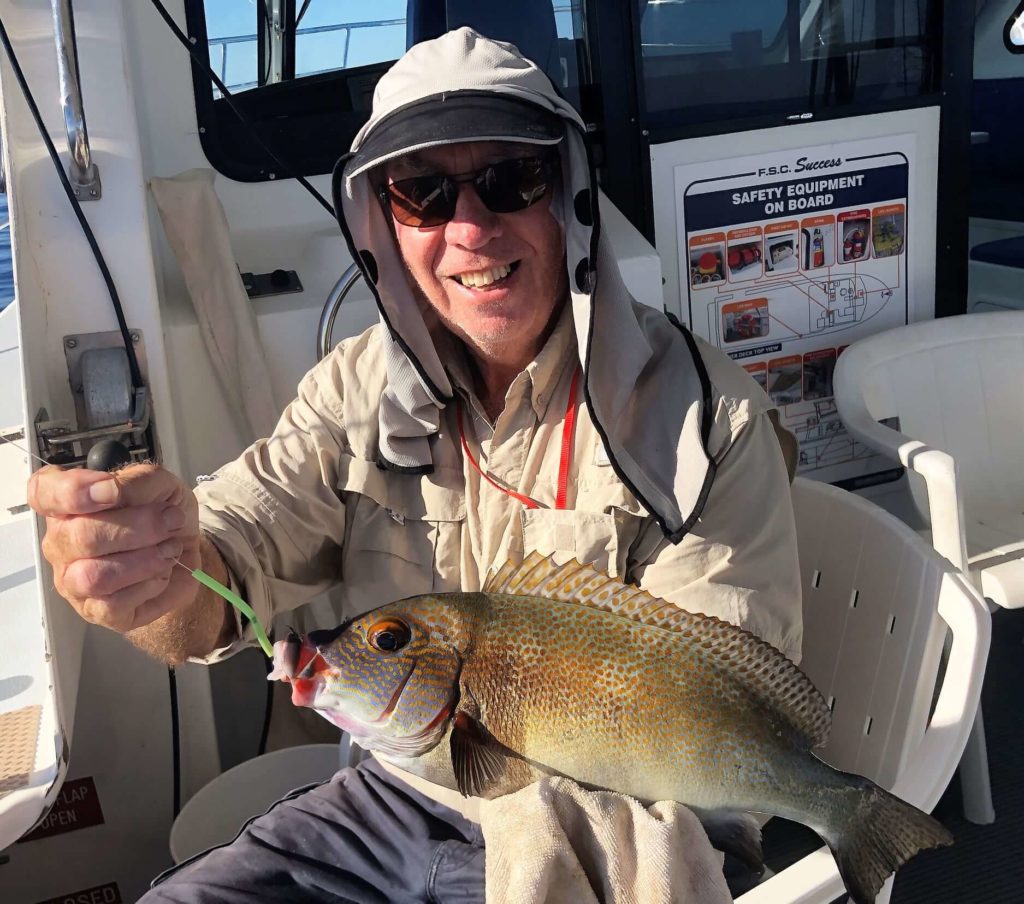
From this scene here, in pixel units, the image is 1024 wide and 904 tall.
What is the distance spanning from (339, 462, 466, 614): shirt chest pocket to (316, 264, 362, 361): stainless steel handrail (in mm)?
660

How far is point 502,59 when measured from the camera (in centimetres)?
209

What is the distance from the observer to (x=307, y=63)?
10.9 ft

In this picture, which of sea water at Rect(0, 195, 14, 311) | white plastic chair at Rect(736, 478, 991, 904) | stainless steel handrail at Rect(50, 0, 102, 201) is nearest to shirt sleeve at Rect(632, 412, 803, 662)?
white plastic chair at Rect(736, 478, 991, 904)

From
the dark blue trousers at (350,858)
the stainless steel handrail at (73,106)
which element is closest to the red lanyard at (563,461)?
the dark blue trousers at (350,858)

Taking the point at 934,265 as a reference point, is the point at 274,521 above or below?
below

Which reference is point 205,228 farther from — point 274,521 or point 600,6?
point 600,6

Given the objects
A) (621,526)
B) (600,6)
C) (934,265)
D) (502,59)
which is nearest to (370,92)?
(600,6)

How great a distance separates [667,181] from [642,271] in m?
0.83

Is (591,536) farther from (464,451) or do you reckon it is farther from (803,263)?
(803,263)

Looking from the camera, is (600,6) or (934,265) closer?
(600,6)

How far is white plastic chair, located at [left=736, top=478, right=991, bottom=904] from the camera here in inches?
70.2

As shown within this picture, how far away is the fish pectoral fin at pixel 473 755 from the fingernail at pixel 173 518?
54 cm

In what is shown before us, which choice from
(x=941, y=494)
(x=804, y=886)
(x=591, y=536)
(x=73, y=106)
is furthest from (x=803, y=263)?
(x=804, y=886)

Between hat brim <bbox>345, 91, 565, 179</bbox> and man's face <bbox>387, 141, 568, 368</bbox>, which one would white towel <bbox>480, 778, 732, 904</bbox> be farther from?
hat brim <bbox>345, 91, 565, 179</bbox>
